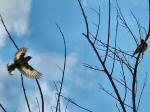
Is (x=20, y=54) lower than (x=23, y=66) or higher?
→ higher

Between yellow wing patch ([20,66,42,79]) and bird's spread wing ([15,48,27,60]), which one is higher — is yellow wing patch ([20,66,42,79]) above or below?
below

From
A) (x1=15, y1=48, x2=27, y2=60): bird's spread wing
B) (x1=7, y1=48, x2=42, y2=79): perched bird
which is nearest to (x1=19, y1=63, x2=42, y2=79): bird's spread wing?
(x1=7, y1=48, x2=42, y2=79): perched bird

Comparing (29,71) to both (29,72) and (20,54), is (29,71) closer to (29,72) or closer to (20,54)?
(29,72)

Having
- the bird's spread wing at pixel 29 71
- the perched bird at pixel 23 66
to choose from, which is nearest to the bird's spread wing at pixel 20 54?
the perched bird at pixel 23 66

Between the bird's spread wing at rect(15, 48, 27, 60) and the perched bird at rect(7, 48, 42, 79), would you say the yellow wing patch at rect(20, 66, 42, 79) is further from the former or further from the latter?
the bird's spread wing at rect(15, 48, 27, 60)

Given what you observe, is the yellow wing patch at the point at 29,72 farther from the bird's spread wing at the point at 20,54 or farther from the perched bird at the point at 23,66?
the bird's spread wing at the point at 20,54

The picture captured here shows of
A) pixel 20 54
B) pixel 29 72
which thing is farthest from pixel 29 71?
pixel 20 54

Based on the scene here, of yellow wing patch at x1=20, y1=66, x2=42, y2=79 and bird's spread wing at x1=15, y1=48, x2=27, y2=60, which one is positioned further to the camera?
bird's spread wing at x1=15, y1=48, x2=27, y2=60
